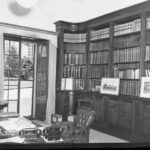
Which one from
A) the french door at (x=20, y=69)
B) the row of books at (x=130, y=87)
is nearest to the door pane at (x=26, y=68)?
the french door at (x=20, y=69)

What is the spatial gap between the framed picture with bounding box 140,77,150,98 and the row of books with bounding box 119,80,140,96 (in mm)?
171

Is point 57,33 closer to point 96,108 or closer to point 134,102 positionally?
point 96,108

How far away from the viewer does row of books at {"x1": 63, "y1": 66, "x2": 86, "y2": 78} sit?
5777 millimetres

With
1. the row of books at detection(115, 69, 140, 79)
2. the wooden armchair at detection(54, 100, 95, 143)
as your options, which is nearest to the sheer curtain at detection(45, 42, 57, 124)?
the row of books at detection(115, 69, 140, 79)

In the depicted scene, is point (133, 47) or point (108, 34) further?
point (108, 34)

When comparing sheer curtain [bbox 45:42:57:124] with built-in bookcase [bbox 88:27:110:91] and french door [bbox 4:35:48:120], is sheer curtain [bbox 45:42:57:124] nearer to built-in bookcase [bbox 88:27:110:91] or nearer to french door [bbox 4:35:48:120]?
french door [bbox 4:35:48:120]

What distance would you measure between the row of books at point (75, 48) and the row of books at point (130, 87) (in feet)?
5.16

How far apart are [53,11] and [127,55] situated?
95.1 inches

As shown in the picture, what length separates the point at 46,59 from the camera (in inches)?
234

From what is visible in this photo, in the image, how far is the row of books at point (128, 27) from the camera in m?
4.48

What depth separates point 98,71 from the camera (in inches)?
210

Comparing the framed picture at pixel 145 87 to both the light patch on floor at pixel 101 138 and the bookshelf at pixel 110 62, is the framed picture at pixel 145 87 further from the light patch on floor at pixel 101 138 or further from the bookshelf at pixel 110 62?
the light patch on floor at pixel 101 138

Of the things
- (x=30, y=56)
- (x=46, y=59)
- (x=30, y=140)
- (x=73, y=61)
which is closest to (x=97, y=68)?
(x=73, y=61)

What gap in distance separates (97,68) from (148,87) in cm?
154
